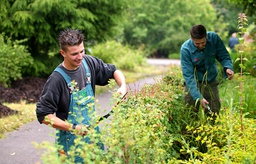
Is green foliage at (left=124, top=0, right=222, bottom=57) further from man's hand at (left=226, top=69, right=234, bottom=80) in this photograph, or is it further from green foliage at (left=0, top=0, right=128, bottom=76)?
man's hand at (left=226, top=69, right=234, bottom=80)

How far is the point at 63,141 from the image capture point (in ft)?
13.0

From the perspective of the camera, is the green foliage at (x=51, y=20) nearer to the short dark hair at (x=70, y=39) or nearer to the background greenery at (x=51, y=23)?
the background greenery at (x=51, y=23)

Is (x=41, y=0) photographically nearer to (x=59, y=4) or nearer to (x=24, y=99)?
(x=59, y=4)

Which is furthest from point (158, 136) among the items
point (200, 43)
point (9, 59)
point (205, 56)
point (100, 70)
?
point (9, 59)

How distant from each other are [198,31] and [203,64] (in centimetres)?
71

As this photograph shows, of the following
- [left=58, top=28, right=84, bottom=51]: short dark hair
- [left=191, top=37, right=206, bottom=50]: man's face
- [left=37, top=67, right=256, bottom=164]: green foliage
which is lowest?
[left=37, top=67, right=256, bottom=164]: green foliage

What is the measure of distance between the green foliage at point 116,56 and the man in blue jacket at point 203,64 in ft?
42.4

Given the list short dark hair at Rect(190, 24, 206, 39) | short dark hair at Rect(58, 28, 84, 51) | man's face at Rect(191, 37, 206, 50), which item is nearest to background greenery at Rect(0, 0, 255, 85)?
man's face at Rect(191, 37, 206, 50)

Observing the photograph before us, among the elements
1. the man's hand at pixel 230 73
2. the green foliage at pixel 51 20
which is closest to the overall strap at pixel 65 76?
the man's hand at pixel 230 73

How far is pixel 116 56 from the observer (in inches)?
843

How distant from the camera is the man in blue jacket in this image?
5809mm

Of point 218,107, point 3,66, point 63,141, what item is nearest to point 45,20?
point 3,66

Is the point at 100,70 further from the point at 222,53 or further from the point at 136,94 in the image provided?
the point at 222,53

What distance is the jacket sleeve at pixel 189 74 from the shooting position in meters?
5.74
